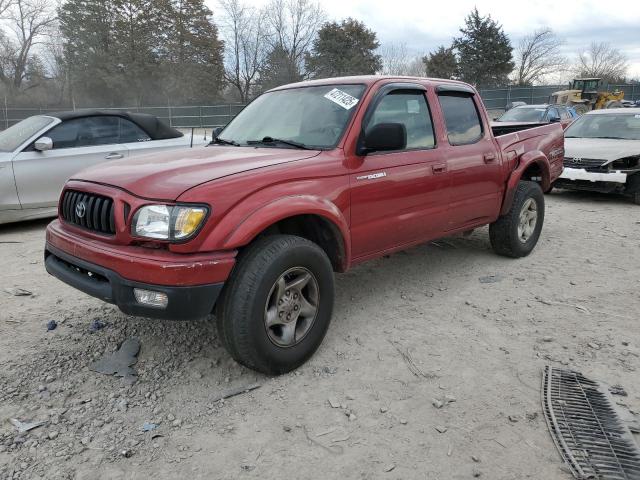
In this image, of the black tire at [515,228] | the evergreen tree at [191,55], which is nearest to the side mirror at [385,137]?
the black tire at [515,228]

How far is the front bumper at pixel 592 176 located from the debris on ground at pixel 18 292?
8.03 metres

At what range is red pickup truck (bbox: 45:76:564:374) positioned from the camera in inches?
106

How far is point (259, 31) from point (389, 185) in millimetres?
48005

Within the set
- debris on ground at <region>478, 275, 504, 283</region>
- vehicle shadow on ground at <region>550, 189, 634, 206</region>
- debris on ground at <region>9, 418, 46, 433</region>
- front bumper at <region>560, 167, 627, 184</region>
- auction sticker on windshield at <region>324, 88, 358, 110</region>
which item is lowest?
debris on ground at <region>9, 418, 46, 433</region>

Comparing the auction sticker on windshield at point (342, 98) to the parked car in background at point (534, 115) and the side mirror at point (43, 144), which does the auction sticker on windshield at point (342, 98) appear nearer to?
the side mirror at point (43, 144)

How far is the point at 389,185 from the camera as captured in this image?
144 inches

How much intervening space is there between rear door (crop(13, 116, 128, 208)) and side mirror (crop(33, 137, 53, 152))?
7 cm

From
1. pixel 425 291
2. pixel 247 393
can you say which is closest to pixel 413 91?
pixel 425 291

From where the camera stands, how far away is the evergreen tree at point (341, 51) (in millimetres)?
45312

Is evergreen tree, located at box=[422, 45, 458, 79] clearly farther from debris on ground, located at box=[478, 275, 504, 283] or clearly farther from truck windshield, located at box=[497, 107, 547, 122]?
debris on ground, located at box=[478, 275, 504, 283]

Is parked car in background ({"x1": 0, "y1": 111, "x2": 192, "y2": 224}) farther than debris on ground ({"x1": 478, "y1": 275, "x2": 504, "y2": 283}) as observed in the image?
Yes

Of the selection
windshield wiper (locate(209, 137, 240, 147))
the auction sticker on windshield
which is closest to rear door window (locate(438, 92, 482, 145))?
the auction sticker on windshield

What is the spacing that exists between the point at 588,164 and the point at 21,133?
28.7ft

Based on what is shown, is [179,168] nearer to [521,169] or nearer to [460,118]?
[460,118]
